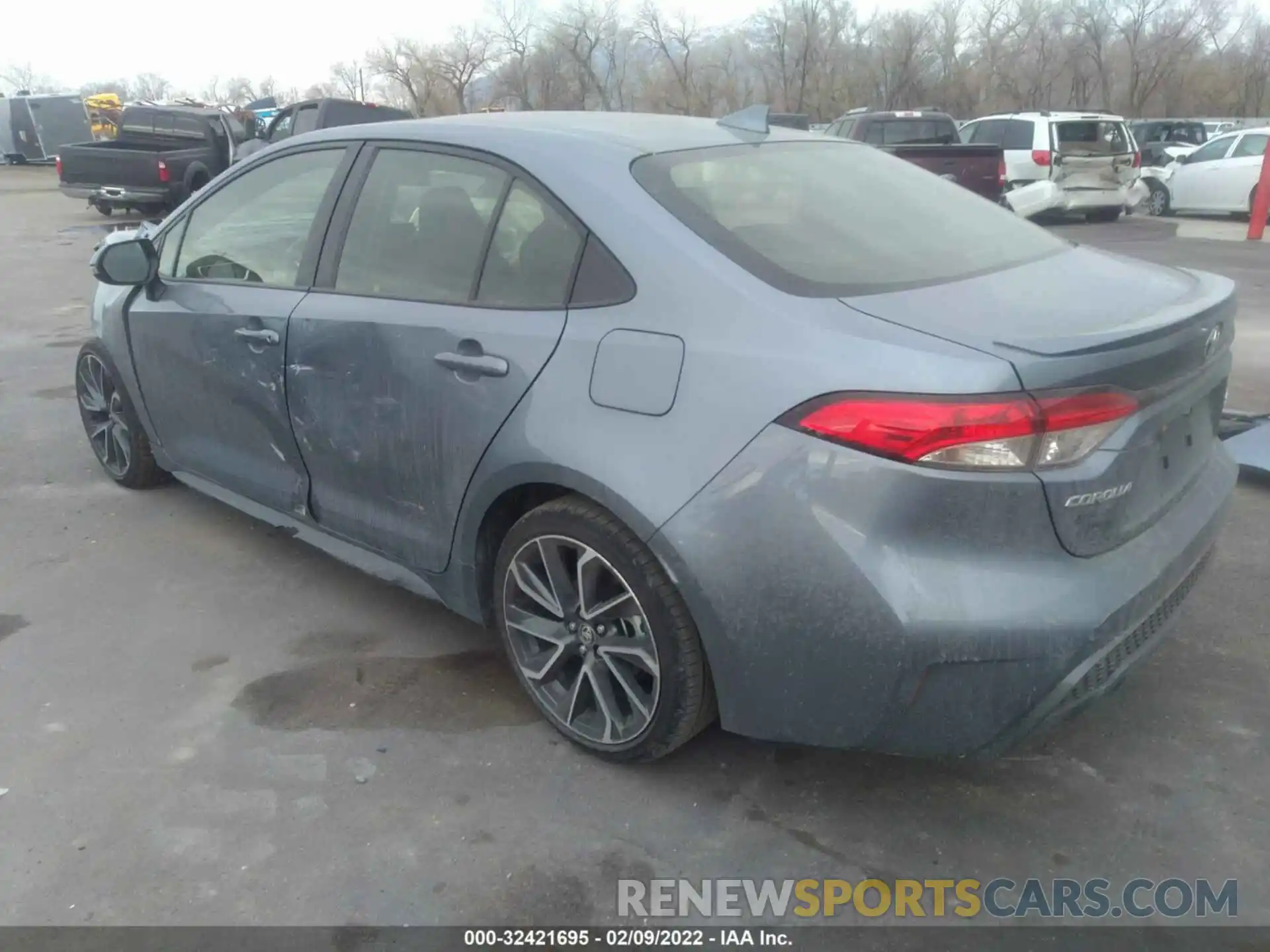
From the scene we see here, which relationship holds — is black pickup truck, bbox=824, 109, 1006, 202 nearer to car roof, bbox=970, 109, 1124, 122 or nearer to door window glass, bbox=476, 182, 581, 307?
car roof, bbox=970, 109, 1124, 122

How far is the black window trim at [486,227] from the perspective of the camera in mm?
2736

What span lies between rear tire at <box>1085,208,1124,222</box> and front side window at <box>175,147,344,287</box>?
15.3m

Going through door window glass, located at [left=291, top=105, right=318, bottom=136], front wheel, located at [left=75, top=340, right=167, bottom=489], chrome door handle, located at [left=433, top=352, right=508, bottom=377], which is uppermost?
door window glass, located at [left=291, top=105, right=318, bottom=136]

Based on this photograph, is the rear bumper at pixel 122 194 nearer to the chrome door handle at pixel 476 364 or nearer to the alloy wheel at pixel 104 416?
the alloy wheel at pixel 104 416

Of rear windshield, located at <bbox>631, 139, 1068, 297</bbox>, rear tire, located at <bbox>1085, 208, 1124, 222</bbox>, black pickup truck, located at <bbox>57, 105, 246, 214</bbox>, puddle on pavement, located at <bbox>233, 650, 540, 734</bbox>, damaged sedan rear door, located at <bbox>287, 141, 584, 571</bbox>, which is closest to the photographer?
rear windshield, located at <bbox>631, 139, 1068, 297</bbox>

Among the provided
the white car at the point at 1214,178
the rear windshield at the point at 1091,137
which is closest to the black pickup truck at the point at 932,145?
the rear windshield at the point at 1091,137

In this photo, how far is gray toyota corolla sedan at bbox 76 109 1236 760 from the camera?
2182 mm

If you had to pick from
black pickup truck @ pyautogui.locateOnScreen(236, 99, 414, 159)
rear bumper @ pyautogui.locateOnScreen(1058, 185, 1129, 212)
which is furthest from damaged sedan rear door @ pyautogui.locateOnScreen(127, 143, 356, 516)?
rear bumper @ pyautogui.locateOnScreen(1058, 185, 1129, 212)

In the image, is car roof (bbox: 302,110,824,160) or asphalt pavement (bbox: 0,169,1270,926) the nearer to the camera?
asphalt pavement (bbox: 0,169,1270,926)

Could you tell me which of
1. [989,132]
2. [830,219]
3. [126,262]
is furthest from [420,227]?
[989,132]

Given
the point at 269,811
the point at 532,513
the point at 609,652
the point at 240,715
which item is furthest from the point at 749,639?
the point at 240,715

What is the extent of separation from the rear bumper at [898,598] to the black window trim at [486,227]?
2.21 feet

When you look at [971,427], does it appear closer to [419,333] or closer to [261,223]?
[419,333]

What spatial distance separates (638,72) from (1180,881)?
5756 cm
